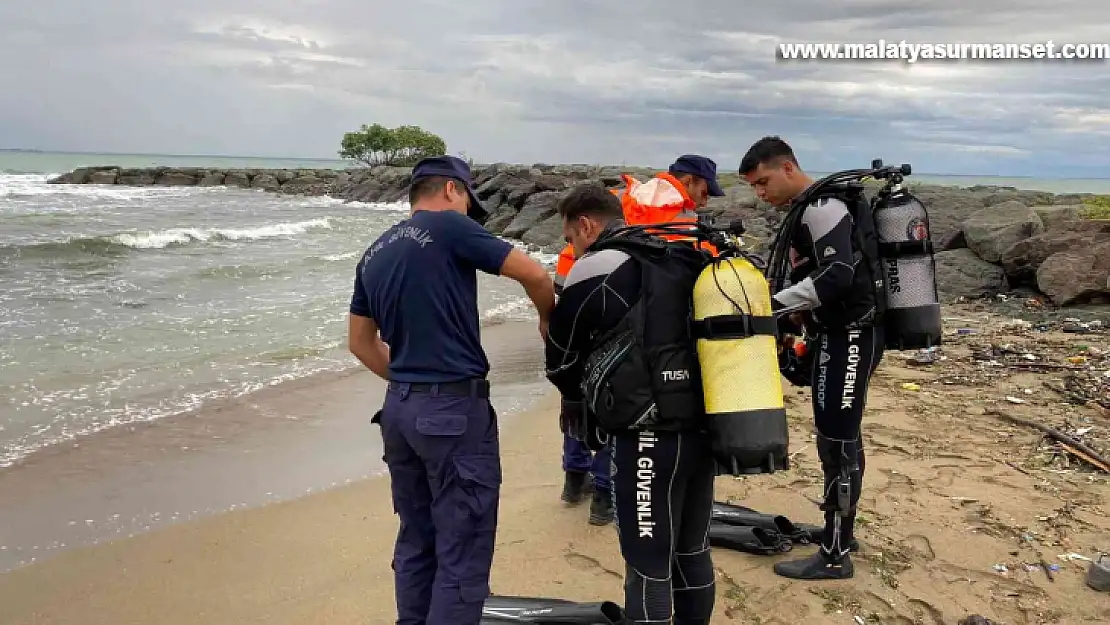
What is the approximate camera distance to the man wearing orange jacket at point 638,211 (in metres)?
4.14

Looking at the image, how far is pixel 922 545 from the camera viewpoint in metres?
4.34

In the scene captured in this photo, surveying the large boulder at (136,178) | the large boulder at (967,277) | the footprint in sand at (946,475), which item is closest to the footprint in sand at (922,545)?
the footprint in sand at (946,475)

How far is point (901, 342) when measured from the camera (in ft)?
12.7

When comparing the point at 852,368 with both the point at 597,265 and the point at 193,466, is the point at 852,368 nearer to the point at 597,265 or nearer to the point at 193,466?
the point at 597,265

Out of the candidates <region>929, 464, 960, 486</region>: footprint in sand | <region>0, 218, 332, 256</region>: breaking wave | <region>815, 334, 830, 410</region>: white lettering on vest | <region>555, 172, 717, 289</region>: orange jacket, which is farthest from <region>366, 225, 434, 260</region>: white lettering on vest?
<region>0, 218, 332, 256</region>: breaking wave

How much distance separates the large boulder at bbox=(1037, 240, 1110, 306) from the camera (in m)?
10.2

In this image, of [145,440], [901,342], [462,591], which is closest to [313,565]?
[462,591]

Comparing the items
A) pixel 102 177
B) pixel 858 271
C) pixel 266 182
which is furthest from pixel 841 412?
pixel 102 177

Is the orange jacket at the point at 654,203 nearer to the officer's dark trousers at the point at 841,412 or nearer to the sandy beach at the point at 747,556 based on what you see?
the officer's dark trousers at the point at 841,412

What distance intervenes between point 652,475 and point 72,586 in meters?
3.31

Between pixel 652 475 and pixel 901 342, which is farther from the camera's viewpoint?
pixel 901 342

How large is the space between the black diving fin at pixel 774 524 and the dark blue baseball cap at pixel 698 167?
1.98 m

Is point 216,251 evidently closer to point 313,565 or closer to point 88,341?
point 88,341

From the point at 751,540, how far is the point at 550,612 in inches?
51.8
